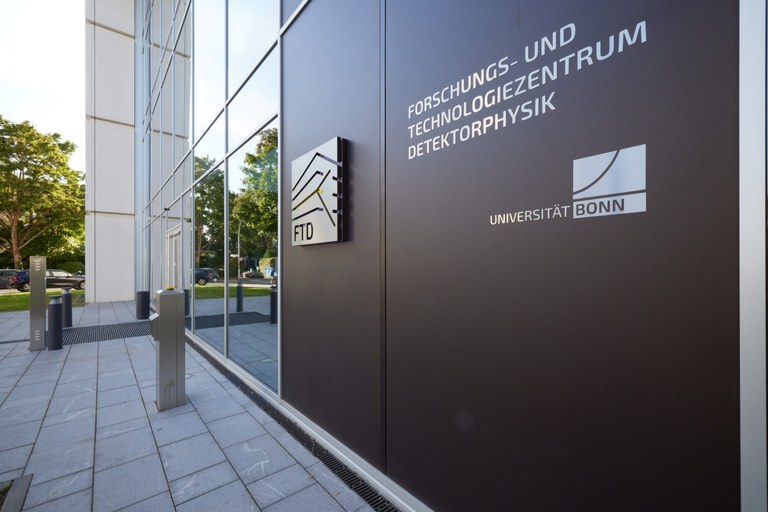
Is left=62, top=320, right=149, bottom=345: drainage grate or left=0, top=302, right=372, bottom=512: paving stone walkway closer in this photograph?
left=0, top=302, right=372, bottom=512: paving stone walkway

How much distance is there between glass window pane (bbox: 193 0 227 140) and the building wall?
1113 centimetres

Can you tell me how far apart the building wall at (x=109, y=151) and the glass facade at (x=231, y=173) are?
806 centimetres

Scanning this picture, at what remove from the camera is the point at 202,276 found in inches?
276

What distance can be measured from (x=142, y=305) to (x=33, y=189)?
22373 millimetres

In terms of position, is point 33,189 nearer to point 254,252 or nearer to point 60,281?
point 60,281

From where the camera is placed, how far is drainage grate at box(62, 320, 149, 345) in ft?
24.4

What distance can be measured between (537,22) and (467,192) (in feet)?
2.67

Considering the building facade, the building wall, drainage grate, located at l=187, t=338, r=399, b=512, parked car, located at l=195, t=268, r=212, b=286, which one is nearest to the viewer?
the building facade

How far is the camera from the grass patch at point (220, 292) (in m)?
5.07

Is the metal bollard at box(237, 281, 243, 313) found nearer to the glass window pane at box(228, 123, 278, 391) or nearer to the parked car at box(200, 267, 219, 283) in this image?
the glass window pane at box(228, 123, 278, 391)

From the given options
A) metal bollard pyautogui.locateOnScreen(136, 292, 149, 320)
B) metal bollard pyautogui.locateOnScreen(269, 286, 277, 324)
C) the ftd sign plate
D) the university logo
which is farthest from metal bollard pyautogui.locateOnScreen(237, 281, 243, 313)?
metal bollard pyautogui.locateOnScreen(136, 292, 149, 320)

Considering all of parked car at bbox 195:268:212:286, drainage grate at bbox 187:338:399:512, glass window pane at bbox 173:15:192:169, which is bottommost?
drainage grate at bbox 187:338:399:512

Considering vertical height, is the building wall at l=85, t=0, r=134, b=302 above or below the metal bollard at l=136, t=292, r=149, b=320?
above

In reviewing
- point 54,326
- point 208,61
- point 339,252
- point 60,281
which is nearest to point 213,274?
point 54,326
